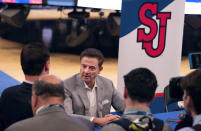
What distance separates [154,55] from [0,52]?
6118mm

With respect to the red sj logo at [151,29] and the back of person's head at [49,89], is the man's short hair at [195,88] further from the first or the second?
the red sj logo at [151,29]

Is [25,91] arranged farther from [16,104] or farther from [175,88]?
[175,88]

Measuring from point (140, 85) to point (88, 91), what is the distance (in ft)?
4.70

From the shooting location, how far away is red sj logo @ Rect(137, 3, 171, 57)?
384 centimetres

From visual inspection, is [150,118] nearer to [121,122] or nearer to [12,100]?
[121,122]

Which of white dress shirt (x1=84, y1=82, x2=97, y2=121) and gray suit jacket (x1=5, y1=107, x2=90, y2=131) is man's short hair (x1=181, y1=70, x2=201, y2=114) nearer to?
gray suit jacket (x1=5, y1=107, x2=90, y2=131)

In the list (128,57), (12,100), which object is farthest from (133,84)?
(128,57)

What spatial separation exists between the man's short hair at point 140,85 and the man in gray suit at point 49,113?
0.98ft

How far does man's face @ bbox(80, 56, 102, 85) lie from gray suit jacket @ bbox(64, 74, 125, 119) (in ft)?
0.27

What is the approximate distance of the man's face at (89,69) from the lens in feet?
10.5

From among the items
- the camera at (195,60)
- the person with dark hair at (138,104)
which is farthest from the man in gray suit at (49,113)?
the camera at (195,60)

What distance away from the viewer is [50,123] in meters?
1.83

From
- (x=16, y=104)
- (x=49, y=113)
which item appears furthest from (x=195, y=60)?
(x=49, y=113)

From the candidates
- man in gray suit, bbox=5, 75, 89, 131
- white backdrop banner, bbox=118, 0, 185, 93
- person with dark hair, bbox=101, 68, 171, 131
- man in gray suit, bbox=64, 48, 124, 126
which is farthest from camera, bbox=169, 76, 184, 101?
white backdrop banner, bbox=118, 0, 185, 93
